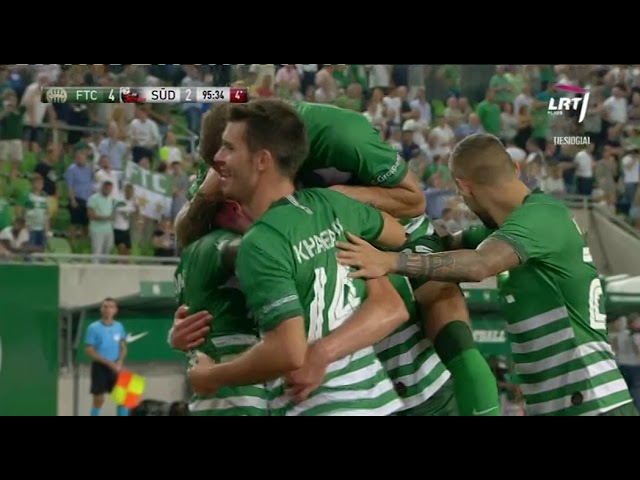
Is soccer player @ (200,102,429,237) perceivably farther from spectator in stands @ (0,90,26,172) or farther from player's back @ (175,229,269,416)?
spectator in stands @ (0,90,26,172)

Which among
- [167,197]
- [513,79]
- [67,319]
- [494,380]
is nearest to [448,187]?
[513,79]

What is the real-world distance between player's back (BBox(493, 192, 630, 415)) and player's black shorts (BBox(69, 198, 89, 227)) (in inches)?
64.8

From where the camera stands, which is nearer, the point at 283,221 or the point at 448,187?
the point at 283,221

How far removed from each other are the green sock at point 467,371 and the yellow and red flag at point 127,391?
4.03 feet

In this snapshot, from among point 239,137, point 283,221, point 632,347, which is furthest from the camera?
point 632,347

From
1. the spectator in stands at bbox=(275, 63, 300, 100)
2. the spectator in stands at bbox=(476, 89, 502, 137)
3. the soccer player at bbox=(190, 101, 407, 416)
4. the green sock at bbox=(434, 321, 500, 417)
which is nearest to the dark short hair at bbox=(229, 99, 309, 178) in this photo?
the soccer player at bbox=(190, 101, 407, 416)

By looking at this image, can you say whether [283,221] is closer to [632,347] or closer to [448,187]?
[448,187]

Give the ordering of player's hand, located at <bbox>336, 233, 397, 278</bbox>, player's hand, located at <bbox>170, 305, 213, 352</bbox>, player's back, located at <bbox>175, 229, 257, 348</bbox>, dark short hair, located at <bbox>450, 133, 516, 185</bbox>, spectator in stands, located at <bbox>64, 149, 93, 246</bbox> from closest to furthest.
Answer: player's hand, located at <bbox>336, 233, 397, 278</bbox> → player's back, located at <bbox>175, 229, 257, 348</bbox> → player's hand, located at <bbox>170, 305, 213, 352</bbox> → dark short hair, located at <bbox>450, 133, 516, 185</bbox> → spectator in stands, located at <bbox>64, 149, 93, 246</bbox>

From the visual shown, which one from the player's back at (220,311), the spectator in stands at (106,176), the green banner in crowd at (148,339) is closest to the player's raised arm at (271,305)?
the player's back at (220,311)

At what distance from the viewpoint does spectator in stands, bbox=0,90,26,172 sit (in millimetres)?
4055

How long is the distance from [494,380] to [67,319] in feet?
5.69

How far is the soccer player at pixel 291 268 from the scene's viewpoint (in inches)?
134

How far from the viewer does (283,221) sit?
3.44m

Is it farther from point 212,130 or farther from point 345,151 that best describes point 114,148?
point 345,151
